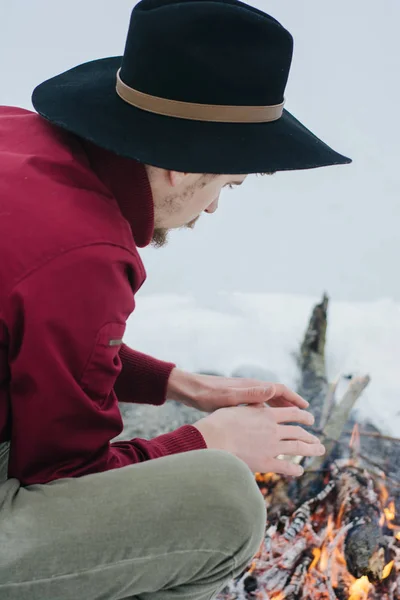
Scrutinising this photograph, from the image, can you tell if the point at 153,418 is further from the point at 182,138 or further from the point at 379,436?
the point at 182,138

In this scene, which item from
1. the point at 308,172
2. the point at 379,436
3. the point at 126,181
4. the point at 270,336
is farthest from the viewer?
the point at 308,172

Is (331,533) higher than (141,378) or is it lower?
lower

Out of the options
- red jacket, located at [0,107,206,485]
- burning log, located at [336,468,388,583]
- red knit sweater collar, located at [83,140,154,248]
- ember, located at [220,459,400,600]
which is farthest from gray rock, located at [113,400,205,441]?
red knit sweater collar, located at [83,140,154,248]

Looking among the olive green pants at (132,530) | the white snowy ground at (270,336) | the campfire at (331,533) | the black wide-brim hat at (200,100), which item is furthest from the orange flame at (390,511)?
the black wide-brim hat at (200,100)

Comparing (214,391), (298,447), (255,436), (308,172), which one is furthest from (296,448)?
(308,172)

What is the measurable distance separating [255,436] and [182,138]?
61cm

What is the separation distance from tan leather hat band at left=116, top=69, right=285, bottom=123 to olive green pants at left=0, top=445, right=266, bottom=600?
595 millimetres

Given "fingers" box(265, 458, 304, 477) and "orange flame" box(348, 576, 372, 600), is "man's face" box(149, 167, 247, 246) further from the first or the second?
"orange flame" box(348, 576, 372, 600)

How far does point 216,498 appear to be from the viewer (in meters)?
1.27

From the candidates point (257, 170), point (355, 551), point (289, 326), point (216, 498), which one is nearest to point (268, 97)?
point (257, 170)

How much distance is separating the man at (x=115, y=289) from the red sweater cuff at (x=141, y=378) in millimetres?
293

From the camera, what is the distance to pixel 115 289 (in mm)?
1225

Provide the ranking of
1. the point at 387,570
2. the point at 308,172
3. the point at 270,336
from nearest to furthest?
the point at 387,570, the point at 270,336, the point at 308,172

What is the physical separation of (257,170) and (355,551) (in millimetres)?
905
